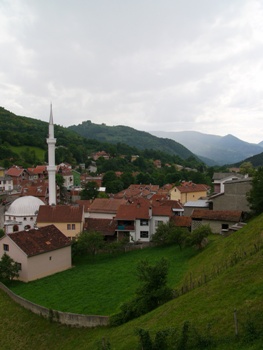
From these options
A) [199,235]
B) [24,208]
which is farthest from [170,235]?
[24,208]

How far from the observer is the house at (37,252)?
2923 cm

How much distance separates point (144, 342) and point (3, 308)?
15.9m

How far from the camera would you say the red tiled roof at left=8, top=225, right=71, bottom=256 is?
98.0ft

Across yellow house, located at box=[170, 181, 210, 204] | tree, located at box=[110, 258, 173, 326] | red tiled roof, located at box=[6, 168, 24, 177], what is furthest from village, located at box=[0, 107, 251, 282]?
red tiled roof, located at box=[6, 168, 24, 177]

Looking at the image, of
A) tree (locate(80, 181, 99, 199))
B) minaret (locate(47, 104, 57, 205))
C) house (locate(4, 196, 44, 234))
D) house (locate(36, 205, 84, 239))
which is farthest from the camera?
tree (locate(80, 181, 99, 199))

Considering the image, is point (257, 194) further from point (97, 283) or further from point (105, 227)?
point (105, 227)

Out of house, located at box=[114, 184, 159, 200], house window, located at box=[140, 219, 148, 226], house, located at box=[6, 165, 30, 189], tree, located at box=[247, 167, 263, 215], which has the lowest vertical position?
house window, located at box=[140, 219, 148, 226]

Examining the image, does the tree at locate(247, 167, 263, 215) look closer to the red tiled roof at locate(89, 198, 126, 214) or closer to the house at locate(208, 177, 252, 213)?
the house at locate(208, 177, 252, 213)

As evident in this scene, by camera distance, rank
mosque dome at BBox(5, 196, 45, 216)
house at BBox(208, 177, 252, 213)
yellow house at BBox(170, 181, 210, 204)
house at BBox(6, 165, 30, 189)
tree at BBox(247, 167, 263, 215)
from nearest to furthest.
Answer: tree at BBox(247, 167, 263, 215)
house at BBox(208, 177, 252, 213)
mosque dome at BBox(5, 196, 45, 216)
yellow house at BBox(170, 181, 210, 204)
house at BBox(6, 165, 30, 189)

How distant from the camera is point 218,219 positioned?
33562mm

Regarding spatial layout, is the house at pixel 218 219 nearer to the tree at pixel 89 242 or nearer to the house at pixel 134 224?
the house at pixel 134 224

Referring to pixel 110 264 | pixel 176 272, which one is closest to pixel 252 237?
pixel 176 272

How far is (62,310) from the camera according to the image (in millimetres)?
21438

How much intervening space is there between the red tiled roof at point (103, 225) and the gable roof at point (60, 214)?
175 cm
